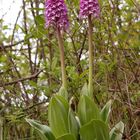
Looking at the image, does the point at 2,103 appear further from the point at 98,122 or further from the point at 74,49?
the point at 98,122

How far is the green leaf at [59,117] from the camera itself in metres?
2.11

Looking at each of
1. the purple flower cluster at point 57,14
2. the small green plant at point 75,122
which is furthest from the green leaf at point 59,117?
the purple flower cluster at point 57,14

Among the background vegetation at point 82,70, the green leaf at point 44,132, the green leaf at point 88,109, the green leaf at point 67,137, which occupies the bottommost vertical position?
the green leaf at point 67,137

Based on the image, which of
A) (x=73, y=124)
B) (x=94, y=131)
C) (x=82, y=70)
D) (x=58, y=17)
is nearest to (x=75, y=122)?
(x=73, y=124)

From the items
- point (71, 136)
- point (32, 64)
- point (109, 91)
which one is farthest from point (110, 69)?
point (32, 64)

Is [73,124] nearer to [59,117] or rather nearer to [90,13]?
[59,117]

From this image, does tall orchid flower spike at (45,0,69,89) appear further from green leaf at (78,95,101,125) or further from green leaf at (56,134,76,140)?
green leaf at (56,134,76,140)

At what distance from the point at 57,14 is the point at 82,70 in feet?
3.26

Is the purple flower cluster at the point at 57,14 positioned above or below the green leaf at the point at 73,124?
above

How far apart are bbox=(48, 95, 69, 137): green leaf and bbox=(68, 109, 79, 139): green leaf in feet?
0.11

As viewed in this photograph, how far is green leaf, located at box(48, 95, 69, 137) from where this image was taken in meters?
2.11

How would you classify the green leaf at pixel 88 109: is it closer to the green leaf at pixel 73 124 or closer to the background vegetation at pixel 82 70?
the green leaf at pixel 73 124

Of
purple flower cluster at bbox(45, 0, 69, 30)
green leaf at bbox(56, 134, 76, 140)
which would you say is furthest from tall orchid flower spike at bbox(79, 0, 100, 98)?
green leaf at bbox(56, 134, 76, 140)

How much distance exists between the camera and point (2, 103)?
3.66 metres
